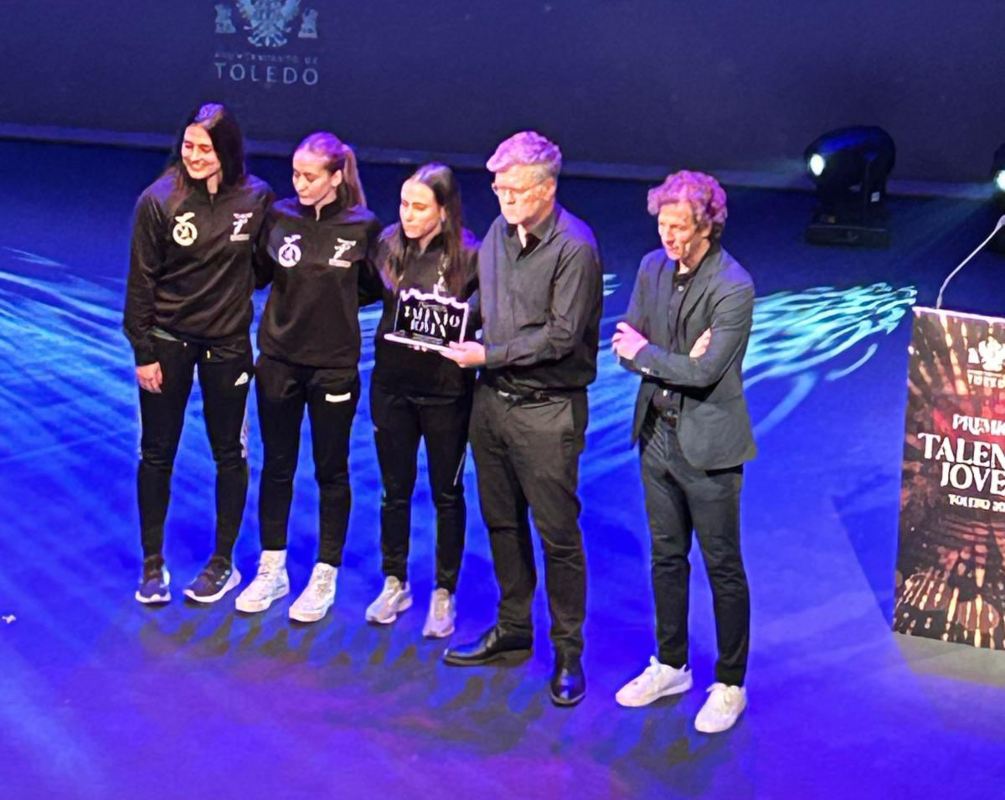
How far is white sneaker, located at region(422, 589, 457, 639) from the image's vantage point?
16.1ft

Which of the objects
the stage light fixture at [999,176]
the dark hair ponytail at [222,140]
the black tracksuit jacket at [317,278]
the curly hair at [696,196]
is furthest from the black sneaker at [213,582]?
the stage light fixture at [999,176]

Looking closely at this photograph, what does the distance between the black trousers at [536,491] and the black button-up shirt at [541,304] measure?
0.27 feet

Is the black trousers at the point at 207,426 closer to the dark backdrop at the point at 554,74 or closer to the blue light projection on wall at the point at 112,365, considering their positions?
the blue light projection on wall at the point at 112,365

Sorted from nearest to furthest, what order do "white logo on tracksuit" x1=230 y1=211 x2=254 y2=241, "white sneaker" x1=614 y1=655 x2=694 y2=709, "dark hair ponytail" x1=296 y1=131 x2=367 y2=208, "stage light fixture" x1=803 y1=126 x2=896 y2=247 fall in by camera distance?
"white sneaker" x1=614 y1=655 x2=694 y2=709
"dark hair ponytail" x1=296 y1=131 x2=367 y2=208
"white logo on tracksuit" x1=230 y1=211 x2=254 y2=241
"stage light fixture" x1=803 y1=126 x2=896 y2=247

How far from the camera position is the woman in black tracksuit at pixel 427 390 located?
4.56 m

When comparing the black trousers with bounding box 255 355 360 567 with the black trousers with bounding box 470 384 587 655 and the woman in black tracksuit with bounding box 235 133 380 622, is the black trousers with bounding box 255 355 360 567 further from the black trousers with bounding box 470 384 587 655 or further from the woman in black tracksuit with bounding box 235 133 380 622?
the black trousers with bounding box 470 384 587 655

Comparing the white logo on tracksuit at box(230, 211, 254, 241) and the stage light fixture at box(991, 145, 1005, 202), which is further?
the stage light fixture at box(991, 145, 1005, 202)

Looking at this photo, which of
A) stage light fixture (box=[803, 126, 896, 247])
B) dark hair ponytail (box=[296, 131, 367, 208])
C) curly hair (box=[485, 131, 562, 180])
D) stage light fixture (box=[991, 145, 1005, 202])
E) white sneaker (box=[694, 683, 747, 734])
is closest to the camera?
curly hair (box=[485, 131, 562, 180])

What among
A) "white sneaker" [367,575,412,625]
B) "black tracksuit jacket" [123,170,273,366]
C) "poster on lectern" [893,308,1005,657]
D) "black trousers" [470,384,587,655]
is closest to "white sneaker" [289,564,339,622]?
A: "white sneaker" [367,575,412,625]

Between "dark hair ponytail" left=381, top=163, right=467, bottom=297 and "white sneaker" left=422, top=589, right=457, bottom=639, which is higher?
"dark hair ponytail" left=381, top=163, right=467, bottom=297

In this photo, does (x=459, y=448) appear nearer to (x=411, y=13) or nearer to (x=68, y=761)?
(x=68, y=761)

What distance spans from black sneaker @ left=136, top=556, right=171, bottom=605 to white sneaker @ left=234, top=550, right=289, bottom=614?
243 mm

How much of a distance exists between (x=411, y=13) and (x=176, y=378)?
714 centimetres

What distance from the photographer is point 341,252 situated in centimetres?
472
